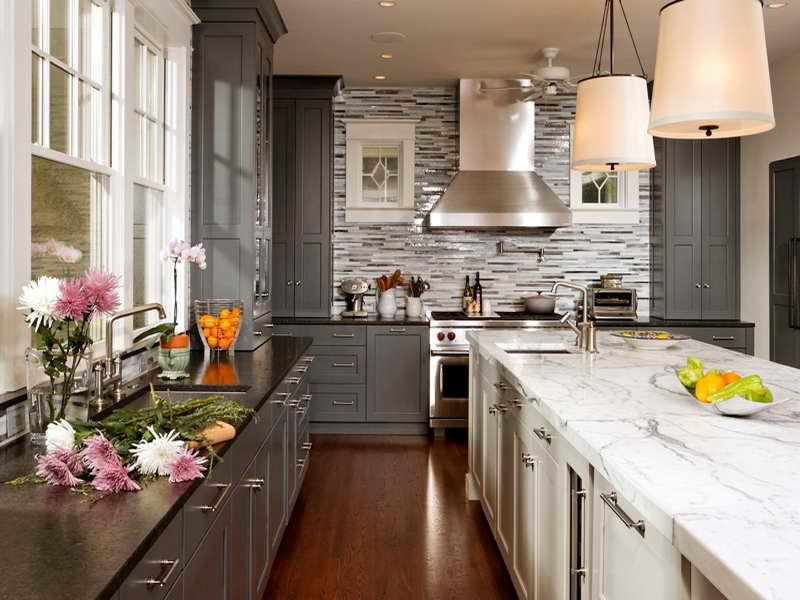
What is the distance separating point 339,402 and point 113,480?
14.5ft

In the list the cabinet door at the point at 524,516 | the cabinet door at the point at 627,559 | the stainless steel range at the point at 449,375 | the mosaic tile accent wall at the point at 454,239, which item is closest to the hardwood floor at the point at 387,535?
the cabinet door at the point at 524,516

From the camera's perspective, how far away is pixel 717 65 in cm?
212

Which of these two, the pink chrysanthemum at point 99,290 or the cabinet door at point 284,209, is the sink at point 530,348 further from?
the cabinet door at point 284,209

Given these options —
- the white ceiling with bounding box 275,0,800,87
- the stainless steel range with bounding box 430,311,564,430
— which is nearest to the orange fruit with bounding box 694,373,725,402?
the white ceiling with bounding box 275,0,800,87

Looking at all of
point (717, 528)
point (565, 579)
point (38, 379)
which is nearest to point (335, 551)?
point (565, 579)

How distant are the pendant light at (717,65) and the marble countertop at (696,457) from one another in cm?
86

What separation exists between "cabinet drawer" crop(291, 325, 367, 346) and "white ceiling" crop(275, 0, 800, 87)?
2.03 m

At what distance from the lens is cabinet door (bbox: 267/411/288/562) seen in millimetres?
3014

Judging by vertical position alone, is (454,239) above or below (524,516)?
above

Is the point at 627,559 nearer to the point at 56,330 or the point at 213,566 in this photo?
the point at 213,566

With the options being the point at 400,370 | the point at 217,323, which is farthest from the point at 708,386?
the point at 400,370

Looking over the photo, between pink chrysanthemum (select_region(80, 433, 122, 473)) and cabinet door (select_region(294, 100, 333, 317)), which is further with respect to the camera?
cabinet door (select_region(294, 100, 333, 317))

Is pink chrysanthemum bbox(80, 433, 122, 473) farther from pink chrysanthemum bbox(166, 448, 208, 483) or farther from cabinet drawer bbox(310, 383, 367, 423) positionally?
cabinet drawer bbox(310, 383, 367, 423)

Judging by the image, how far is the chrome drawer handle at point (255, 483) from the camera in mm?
2482
